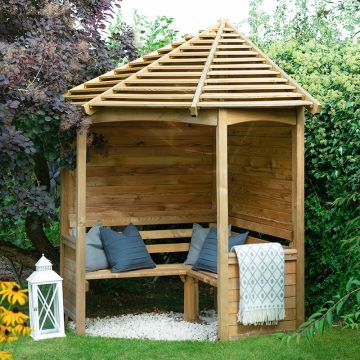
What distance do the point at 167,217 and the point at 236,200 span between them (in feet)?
2.61

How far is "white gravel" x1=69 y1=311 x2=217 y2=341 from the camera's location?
23.7ft

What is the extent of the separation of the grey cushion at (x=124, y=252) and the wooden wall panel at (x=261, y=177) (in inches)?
45.3

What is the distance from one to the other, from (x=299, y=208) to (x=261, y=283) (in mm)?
809

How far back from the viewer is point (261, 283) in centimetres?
691

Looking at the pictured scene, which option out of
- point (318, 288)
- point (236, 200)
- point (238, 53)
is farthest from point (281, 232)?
point (238, 53)

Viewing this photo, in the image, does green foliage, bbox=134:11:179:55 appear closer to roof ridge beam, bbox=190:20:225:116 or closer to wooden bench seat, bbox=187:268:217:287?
roof ridge beam, bbox=190:20:225:116

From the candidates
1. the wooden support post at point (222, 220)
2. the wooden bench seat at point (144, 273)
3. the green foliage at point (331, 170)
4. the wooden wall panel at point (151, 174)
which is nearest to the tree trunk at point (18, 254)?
the wooden wall panel at point (151, 174)

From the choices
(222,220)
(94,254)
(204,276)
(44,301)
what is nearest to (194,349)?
(204,276)

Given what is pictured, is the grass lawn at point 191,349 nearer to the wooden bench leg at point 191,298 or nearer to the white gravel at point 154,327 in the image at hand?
the white gravel at point 154,327

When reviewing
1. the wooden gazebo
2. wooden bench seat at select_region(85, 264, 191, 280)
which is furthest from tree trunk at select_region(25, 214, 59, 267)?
wooden bench seat at select_region(85, 264, 191, 280)

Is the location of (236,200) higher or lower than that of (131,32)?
lower

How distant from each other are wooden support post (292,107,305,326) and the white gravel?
2.79ft

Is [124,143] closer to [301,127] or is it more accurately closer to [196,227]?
[196,227]

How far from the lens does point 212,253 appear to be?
7.74m
